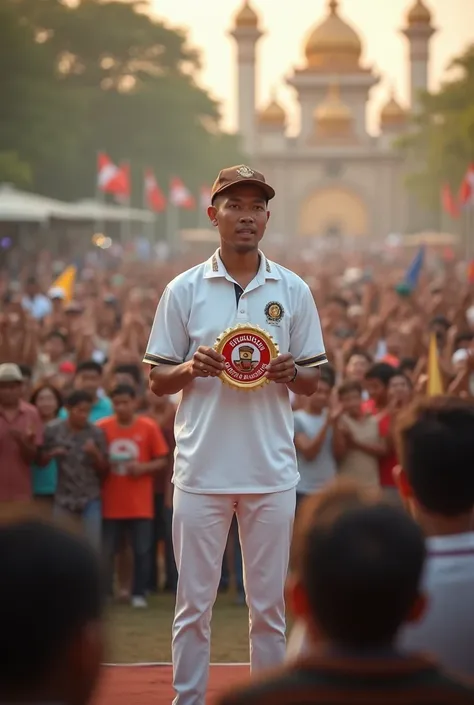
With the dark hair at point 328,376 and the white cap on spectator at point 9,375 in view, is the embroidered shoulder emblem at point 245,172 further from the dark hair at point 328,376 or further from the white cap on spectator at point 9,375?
the dark hair at point 328,376

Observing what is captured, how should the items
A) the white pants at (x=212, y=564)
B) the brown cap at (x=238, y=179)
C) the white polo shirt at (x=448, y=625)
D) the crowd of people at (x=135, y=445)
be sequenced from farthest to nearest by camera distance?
1. the crowd of people at (x=135, y=445)
2. the brown cap at (x=238, y=179)
3. the white pants at (x=212, y=564)
4. the white polo shirt at (x=448, y=625)

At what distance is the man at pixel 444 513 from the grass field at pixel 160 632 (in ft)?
11.6

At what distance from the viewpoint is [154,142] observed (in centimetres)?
7962

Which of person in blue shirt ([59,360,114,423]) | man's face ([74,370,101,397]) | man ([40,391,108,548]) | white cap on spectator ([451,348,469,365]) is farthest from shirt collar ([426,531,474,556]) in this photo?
white cap on spectator ([451,348,469,365])

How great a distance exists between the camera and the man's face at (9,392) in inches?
378

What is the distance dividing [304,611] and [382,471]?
6922mm

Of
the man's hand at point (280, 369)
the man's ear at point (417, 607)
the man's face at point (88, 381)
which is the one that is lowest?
the man's ear at point (417, 607)

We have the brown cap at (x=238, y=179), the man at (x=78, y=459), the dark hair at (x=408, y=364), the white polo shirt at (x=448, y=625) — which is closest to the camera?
the white polo shirt at (x=448, y=625)

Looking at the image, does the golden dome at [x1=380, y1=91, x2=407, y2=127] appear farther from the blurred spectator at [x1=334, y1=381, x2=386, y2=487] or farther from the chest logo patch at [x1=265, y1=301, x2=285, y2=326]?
the chest logo patch at [x1=265, y1=301, x2=285, y2=326]

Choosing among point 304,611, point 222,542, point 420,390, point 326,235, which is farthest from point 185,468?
point 326,235

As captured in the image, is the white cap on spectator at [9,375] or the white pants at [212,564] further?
the white cap on spectator at [9,375]

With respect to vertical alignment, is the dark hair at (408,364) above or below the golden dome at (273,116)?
below

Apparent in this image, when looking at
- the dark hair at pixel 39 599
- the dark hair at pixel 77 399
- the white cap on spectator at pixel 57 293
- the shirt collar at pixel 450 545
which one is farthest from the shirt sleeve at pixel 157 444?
the white cap on spectator at pixel 57 293

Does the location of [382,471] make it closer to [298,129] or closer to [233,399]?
[233,399]
